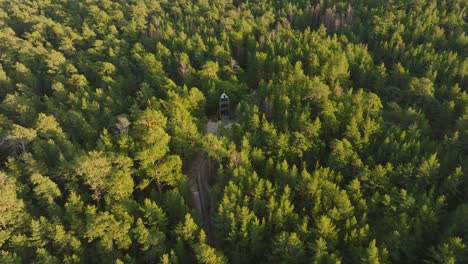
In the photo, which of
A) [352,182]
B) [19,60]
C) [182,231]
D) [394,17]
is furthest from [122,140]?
[394,17]

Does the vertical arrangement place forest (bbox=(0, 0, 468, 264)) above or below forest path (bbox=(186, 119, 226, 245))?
above

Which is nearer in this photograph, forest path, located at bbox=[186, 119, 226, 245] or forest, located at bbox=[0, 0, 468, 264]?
forest, located at bbox=[0, 0, 468, 264]

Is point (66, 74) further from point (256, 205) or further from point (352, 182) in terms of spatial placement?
point (352, 182)

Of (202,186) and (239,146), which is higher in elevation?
(239,146)

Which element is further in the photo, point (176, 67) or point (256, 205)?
point (176, 67)

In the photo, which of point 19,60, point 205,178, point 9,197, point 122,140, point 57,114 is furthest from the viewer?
point 19,60
